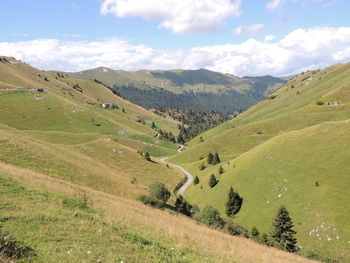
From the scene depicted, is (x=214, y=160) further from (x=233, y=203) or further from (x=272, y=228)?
(x=272, y=228)

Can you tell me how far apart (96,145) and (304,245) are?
91.9 metres

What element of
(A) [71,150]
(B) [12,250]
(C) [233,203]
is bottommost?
(C) [233,203]

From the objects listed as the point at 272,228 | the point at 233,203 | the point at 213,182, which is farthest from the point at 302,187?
the point at 213,182

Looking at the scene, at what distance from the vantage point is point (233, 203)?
76.3 metres

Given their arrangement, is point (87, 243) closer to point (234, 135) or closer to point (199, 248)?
point (199, 248)

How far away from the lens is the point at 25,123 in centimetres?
17400

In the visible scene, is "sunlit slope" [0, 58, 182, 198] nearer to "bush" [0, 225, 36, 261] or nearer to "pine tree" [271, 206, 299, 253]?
"pine tree" [271, 206, 299, 253]

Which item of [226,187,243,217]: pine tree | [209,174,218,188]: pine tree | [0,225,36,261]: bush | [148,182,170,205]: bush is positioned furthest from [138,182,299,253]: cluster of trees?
[0,225,36,261]: bush

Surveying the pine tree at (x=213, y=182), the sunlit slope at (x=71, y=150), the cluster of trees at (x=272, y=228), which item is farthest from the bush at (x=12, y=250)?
the pine tree at (x=213, y=182)

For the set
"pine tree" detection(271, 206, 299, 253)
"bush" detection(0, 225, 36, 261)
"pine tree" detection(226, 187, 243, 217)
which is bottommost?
"pine tree" detection(226, 187, 243, 217)

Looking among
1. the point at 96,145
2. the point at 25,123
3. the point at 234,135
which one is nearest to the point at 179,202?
the point at 96,145

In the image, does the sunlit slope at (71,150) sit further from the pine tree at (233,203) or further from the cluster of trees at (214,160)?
the pine tree at (233,203)

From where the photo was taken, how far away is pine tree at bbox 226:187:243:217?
7488cm

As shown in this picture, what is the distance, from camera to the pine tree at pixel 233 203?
74.9 meters
